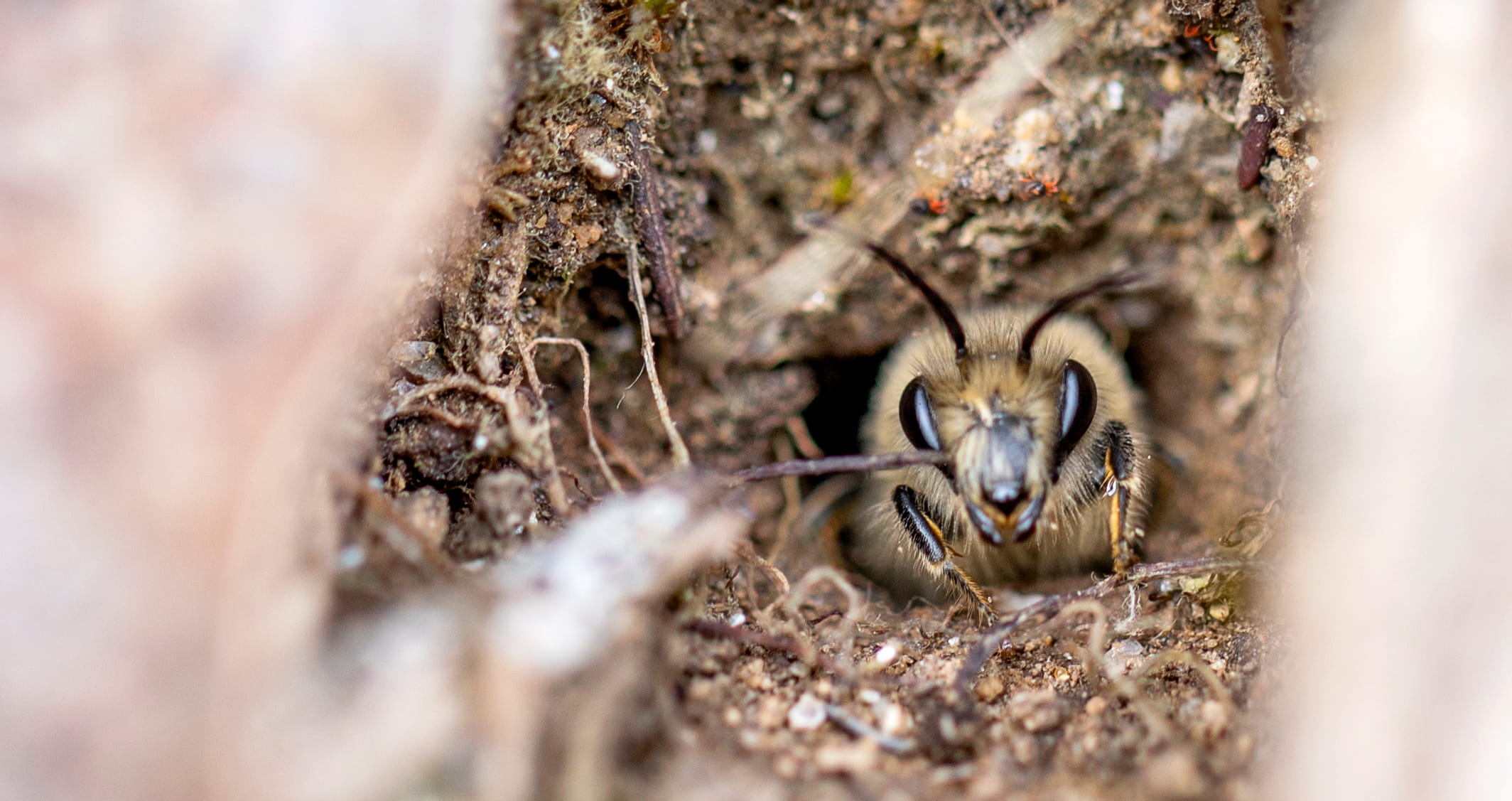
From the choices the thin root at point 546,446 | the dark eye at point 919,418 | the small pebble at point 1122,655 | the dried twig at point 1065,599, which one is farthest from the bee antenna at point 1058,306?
the thin root at point 546,446

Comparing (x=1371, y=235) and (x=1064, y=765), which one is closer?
(x=1371, y=235)

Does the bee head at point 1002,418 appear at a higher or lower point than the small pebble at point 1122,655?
higher

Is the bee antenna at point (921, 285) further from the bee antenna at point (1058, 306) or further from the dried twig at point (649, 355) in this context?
the dried twig at point (649, 355)

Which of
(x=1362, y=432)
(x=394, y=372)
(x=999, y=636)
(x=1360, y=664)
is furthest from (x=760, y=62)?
(x=1360, y=664)

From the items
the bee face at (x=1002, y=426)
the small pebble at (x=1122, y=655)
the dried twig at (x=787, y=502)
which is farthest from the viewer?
the dried twig at (x=787, y=502)

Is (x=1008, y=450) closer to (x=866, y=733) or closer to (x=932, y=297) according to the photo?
(x=932, y=297)

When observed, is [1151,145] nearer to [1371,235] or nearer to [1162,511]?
[1162,511]

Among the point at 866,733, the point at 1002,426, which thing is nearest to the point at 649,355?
the point at 1002,426
